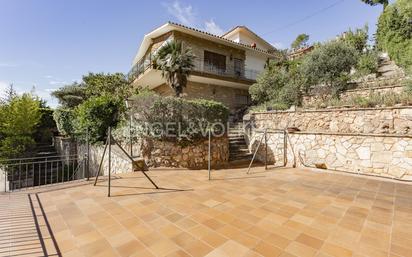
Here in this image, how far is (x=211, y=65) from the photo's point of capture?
1491 centimetres

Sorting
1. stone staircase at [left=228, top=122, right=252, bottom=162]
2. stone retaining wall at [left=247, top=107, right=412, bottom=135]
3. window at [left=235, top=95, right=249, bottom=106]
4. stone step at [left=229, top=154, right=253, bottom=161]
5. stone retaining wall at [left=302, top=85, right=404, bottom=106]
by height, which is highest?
window at [left=235, top=95, right=249, bottom=106]

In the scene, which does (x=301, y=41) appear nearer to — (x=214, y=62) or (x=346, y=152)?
(x=214, y=62)

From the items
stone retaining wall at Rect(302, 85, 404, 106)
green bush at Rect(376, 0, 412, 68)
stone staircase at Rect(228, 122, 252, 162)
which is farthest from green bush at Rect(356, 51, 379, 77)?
stone staircase at Rect(228, 122, 252, 162)

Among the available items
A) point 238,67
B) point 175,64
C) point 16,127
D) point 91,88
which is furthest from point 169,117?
point 91,88

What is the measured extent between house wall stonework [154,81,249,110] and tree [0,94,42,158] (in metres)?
8.77

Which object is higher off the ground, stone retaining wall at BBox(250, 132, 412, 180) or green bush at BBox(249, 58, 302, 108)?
green bush at BBox(249, 58, 302, 108)

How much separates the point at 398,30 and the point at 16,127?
24.5 metres

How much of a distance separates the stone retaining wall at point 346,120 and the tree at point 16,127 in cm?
1453

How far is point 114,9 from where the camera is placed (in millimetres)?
8609

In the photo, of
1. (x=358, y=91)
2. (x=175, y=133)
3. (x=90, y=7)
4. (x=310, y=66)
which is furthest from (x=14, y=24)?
(x=358, y=91)

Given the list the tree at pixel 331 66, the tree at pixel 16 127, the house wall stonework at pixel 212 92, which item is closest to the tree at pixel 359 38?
the tree at pixel 331 66

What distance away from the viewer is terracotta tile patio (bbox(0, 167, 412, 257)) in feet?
8.30

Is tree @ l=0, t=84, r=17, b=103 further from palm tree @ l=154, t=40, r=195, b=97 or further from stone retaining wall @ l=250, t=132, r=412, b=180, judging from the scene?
stone retaining wall @ l=250, t=132, r=412, b=180

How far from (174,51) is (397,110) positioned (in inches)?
357
